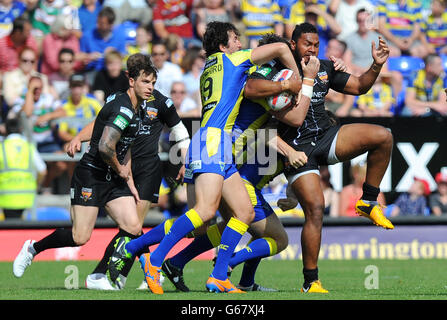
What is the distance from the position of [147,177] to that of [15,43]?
7.26m

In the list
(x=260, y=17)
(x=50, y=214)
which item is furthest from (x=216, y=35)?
(x=260, y=17)

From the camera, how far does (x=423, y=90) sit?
54.0 feet

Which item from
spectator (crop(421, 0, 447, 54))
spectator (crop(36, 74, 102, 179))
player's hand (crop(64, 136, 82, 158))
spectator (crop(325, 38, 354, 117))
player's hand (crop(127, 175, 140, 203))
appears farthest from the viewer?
spectator (crop(421, 0, 447, 54))

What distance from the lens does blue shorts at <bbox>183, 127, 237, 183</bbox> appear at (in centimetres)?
834

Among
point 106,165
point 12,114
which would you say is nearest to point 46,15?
point 12,114

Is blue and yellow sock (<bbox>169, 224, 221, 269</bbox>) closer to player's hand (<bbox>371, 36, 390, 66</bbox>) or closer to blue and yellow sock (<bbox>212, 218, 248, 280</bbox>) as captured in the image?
blue and yellow sock (<bbox>212, 218, 248, 280</bbox>)

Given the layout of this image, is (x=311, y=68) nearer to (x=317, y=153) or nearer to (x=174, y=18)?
(x=317, y=153)

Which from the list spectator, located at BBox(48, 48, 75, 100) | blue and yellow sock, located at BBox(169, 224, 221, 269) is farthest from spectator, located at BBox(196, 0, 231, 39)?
blue and yellow sock, located at BBox(169, 224, 221, 269)

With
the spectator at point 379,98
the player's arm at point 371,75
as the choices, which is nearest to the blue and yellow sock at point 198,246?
the player's arm at point 371,75

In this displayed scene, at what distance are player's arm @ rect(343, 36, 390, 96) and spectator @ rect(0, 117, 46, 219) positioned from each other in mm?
6723

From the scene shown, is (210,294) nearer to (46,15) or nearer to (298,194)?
(298,194)

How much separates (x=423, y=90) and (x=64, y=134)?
6273 mm
